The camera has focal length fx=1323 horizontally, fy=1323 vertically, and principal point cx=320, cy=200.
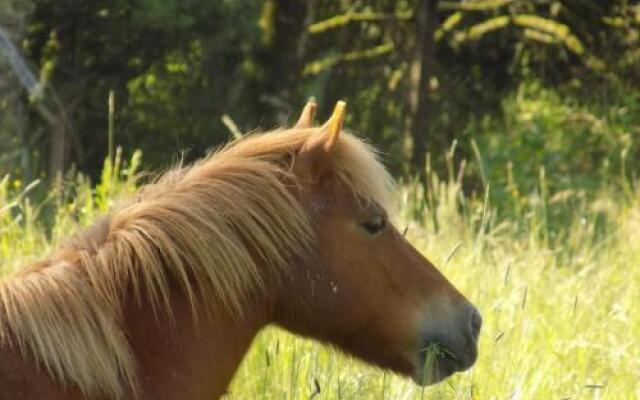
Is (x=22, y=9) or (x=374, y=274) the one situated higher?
(x=374, y=274)

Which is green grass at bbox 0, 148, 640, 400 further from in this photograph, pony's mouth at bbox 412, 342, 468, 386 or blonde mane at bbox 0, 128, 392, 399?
blonde mane at bbox 0, 128, 392, 399

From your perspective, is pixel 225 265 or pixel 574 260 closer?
pixel 225 265

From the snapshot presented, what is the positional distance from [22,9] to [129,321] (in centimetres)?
650

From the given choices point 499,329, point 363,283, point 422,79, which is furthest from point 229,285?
point 422,79

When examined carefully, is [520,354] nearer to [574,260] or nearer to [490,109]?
[574,260]

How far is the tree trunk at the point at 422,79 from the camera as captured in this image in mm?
13531

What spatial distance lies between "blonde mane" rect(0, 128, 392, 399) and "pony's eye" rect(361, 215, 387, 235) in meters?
0.08

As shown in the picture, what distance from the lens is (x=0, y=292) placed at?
3.16 m

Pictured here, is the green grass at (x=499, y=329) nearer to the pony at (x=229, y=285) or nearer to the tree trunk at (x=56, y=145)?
the pony at (x=229, y=285)

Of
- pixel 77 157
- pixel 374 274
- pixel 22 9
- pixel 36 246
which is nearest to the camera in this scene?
pixel 374 274

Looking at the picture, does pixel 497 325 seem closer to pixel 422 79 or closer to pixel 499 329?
pixel 499 329

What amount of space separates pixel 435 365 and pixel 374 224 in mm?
456

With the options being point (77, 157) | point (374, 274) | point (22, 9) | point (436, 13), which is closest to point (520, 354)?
point (374, 274)

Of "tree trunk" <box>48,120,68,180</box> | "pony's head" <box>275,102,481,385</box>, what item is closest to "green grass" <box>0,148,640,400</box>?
"pony's head" <box>275,102,481,385</box>
